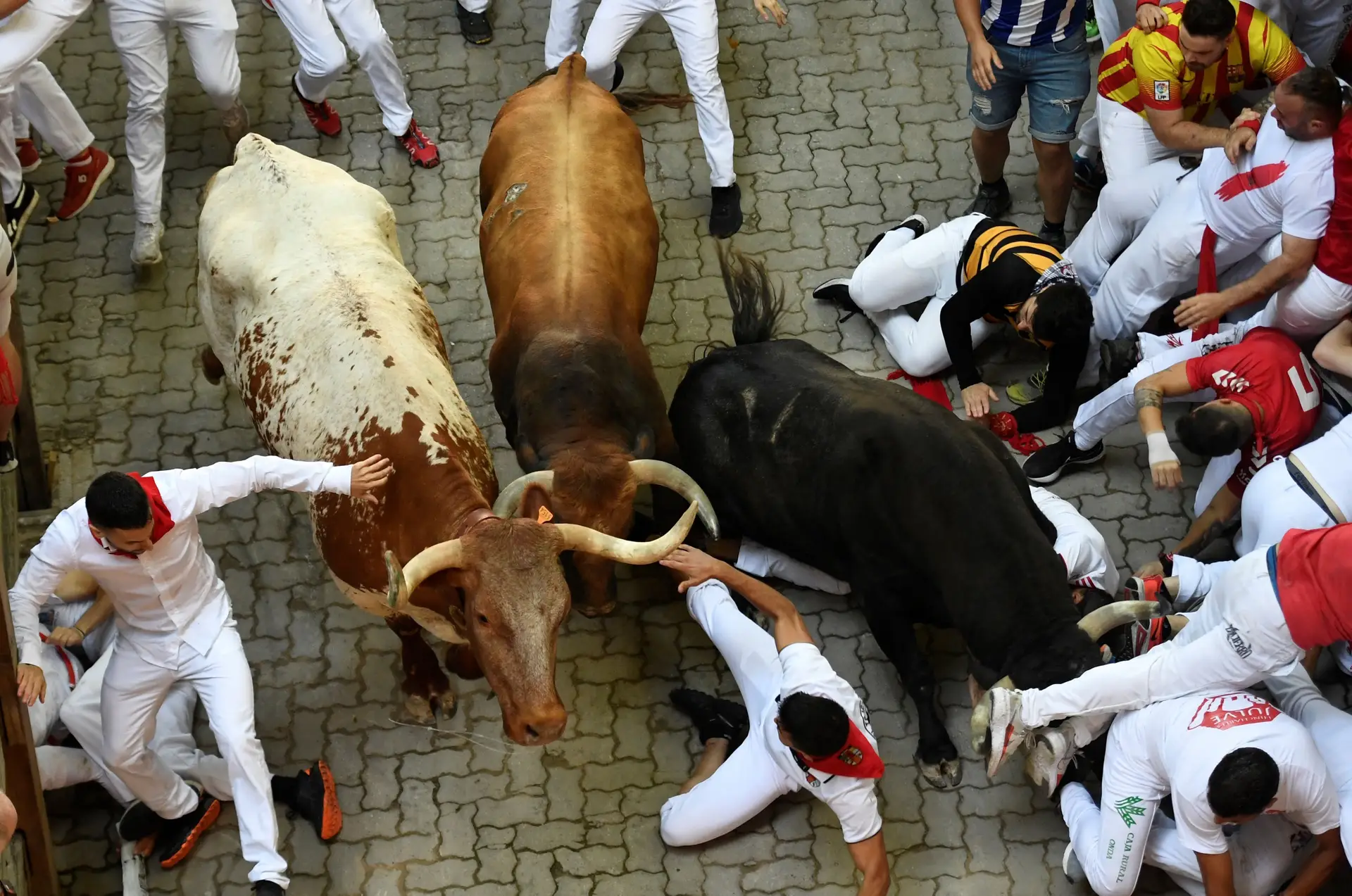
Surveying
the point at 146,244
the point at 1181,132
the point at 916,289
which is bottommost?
the point at 916,289

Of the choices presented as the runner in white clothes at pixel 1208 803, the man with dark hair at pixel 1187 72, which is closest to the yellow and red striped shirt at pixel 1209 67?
the man with dark hair at pixel 1187 72

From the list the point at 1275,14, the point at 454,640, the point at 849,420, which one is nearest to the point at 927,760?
the point at 849,420

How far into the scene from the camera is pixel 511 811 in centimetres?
650

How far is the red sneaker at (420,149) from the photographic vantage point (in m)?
9.30

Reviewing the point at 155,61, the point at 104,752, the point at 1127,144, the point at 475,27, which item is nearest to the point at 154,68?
the point at 155,61

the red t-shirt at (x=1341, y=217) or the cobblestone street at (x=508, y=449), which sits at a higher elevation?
the red t-shirt at (x=1341, y=217)

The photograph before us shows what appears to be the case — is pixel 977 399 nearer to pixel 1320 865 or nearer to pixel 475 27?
pixel 1320 865

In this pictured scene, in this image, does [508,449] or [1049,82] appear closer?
[508,449]

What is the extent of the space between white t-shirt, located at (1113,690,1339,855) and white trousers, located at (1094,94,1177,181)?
3.40m

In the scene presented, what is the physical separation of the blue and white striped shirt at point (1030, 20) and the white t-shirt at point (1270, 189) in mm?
1151

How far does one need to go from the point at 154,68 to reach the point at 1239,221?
6.18 metres

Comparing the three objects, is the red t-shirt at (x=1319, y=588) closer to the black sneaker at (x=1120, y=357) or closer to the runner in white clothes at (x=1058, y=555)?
the runner in white clothes at (x=1058, y=555)

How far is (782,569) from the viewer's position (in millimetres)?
7113

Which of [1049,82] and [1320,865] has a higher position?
[1049,82]
